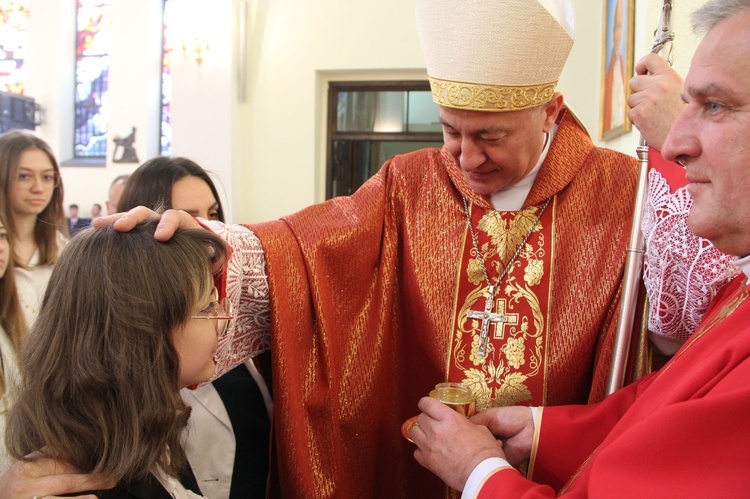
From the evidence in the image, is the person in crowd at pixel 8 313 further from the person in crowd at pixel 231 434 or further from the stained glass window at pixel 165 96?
the stained glass window at pixel 165 96

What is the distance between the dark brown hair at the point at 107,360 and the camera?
1271 mm

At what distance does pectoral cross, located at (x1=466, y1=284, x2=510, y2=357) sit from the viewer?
1896 mm

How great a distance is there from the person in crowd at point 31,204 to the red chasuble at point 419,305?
1.66 meters

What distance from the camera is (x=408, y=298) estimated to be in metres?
2.02

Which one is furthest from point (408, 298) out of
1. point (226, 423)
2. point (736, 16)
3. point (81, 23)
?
point (81, 23)

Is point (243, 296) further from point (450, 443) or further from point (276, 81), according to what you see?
point (276, 81)

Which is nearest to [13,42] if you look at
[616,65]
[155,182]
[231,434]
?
[616,65]

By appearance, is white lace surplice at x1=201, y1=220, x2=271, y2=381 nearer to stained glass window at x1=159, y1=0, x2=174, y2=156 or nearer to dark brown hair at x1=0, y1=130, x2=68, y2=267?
dark brown hair at x1=0, y1=130, x2=68, y2=267

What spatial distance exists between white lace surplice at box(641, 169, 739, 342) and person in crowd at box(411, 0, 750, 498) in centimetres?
5

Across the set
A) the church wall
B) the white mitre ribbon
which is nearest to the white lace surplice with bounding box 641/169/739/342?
the white mitre ribbon

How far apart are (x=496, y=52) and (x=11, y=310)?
1.85m

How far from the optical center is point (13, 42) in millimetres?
11719

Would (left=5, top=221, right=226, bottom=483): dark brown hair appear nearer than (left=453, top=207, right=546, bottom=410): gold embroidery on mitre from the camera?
Yes

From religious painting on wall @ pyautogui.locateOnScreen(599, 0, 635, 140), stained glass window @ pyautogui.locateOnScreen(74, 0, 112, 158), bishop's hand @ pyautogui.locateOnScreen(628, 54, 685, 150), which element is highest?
stained glass window @ pyautogui.locateOnScreen(74, 0, 112, 158)
